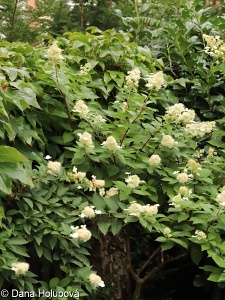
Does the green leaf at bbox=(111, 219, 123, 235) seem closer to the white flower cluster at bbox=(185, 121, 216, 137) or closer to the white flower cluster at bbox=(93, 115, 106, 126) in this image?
the white flower cluster at bbox=(93, 115, 106, 126)

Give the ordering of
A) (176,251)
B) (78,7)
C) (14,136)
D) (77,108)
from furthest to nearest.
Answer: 1. (78,7)
2. (176,251)
3. (77,108)
4. (14,136)

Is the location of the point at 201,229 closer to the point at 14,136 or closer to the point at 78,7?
the point at 14,136

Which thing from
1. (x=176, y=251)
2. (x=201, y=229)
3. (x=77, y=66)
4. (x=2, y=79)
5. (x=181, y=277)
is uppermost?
(x=2, y=79)

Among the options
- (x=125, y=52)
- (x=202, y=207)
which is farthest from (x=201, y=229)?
(x=125, y=52)

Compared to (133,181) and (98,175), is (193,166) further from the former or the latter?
(98,175)

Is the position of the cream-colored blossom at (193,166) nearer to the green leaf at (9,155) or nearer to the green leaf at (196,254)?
the green leaf at (196,254)

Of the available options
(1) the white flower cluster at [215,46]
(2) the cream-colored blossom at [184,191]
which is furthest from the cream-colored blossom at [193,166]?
(1) the white flower cluster at [215,46]

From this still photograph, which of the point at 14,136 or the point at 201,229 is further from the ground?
the point at 14,136

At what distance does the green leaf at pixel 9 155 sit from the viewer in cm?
238

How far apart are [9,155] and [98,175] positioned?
0.81 meters

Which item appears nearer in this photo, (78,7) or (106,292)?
(106,292)

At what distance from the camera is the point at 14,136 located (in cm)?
273

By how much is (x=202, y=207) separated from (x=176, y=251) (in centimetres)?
90

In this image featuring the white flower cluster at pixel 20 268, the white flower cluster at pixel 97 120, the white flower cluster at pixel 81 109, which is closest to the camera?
the white flower cluster at pixel 20 268
